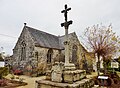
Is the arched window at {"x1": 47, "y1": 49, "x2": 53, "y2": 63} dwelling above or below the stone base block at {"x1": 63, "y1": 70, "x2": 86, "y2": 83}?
above

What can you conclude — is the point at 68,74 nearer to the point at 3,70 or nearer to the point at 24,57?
the point at 3,70

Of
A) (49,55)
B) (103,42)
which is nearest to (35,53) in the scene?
(49,55)

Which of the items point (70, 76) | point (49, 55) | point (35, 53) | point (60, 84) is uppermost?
point (35, 53)

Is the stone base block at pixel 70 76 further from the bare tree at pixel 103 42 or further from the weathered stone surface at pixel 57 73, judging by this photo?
the bare tree at pixel 103 42

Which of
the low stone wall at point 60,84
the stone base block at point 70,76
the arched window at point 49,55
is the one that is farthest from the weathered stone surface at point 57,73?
the arched window at point 49,55

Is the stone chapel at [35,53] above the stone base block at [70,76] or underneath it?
above

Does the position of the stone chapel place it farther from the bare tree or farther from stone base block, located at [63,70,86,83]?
stone base block, located at [63,70,86,83]

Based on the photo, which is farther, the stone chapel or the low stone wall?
the stone chapel

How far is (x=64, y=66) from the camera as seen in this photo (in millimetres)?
7566

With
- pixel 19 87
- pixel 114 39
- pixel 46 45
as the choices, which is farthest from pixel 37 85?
pixel 46 45

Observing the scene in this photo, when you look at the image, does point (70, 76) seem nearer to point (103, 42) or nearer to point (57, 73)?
point (57, 73)

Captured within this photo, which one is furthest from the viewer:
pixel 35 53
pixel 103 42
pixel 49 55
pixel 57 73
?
pixel 49 55

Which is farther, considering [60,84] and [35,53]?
[35,53]

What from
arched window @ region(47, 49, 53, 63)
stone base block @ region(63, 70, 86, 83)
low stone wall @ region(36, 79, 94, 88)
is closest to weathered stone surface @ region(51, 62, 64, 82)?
stone base block @ region(63, 70, 86, 83)
